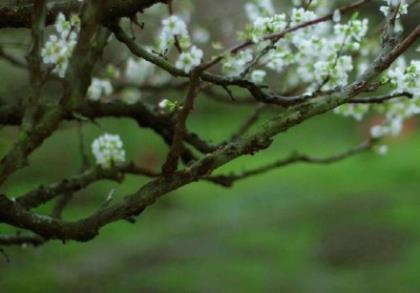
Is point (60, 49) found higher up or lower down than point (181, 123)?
higher up

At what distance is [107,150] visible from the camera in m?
4.10

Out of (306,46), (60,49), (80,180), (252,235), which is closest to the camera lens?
(60,49)

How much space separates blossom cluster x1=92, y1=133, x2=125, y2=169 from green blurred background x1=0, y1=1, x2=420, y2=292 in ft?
9.62

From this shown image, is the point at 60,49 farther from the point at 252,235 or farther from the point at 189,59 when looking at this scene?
the point at 252,235

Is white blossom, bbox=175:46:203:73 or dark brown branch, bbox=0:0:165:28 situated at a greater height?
white blossom, bbox=175:46:203:73

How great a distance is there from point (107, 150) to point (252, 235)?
679 centimetres

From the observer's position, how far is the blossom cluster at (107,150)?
4.06 metres

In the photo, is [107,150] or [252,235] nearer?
[107,150]

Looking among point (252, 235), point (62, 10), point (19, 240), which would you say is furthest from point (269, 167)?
point (252, 235)

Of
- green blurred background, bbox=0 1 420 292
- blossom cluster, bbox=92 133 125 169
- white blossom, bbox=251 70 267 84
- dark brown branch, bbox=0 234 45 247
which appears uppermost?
green blurred background, bbox=0 1 420 292

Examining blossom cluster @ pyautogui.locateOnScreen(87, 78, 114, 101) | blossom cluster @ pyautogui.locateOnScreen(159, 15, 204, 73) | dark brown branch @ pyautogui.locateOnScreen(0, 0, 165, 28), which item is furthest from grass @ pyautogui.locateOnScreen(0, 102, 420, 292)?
dark brown branch @ pyautogui.locateOnScreen(0, 0, 165, 28)

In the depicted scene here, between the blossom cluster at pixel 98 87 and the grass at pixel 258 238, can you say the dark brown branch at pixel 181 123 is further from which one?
the grass at pixel 258 238

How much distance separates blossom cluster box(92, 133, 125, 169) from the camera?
13.3 feet

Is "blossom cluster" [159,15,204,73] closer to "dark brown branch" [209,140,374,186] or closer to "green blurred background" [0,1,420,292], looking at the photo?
"dark brown branch" [209,140,374,186]
